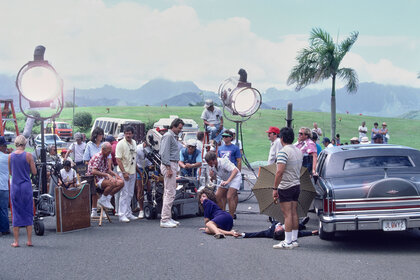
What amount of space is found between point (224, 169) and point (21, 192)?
420cm

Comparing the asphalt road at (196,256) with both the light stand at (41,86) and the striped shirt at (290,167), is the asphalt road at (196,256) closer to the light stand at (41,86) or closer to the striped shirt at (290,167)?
the striped shirt at (290,167)

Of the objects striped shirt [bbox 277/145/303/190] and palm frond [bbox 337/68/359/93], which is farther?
palm frond [bbox 337/68/359/93]

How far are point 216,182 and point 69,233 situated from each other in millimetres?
3272

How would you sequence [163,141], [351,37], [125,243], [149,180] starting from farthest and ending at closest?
[351,37], [149,180], [163,141], [125,243]

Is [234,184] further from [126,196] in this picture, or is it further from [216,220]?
[126,196]

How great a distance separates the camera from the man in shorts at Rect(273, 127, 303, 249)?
8664 mm

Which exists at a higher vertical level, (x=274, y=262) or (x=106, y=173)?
(x=106, y=173)

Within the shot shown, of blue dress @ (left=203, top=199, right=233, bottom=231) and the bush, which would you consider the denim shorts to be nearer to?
blue dress @ (left=203, top=199, right=233, bottom=231)

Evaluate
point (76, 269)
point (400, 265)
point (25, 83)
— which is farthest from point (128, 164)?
point (400, 265)

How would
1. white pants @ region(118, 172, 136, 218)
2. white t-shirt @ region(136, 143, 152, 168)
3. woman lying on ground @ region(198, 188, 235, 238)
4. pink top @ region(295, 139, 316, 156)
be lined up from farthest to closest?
1. white t-shirt @ region(136, 143, 152, 168)
2. pink top @ region(295, 139, 316, 156)
3. white pants @ region(118, 172, 136, 218)
4. woman lying on ground @ region(198, 188, 235, 238)

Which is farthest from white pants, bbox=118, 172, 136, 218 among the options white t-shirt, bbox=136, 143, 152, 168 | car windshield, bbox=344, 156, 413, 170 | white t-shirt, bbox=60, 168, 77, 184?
car windshield, bbox=344, 156, 413, 170

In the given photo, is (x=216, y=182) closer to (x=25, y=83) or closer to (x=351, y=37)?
(x=25, y=83)

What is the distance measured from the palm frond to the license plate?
2323 centimetres

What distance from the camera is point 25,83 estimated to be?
10.9 meters
